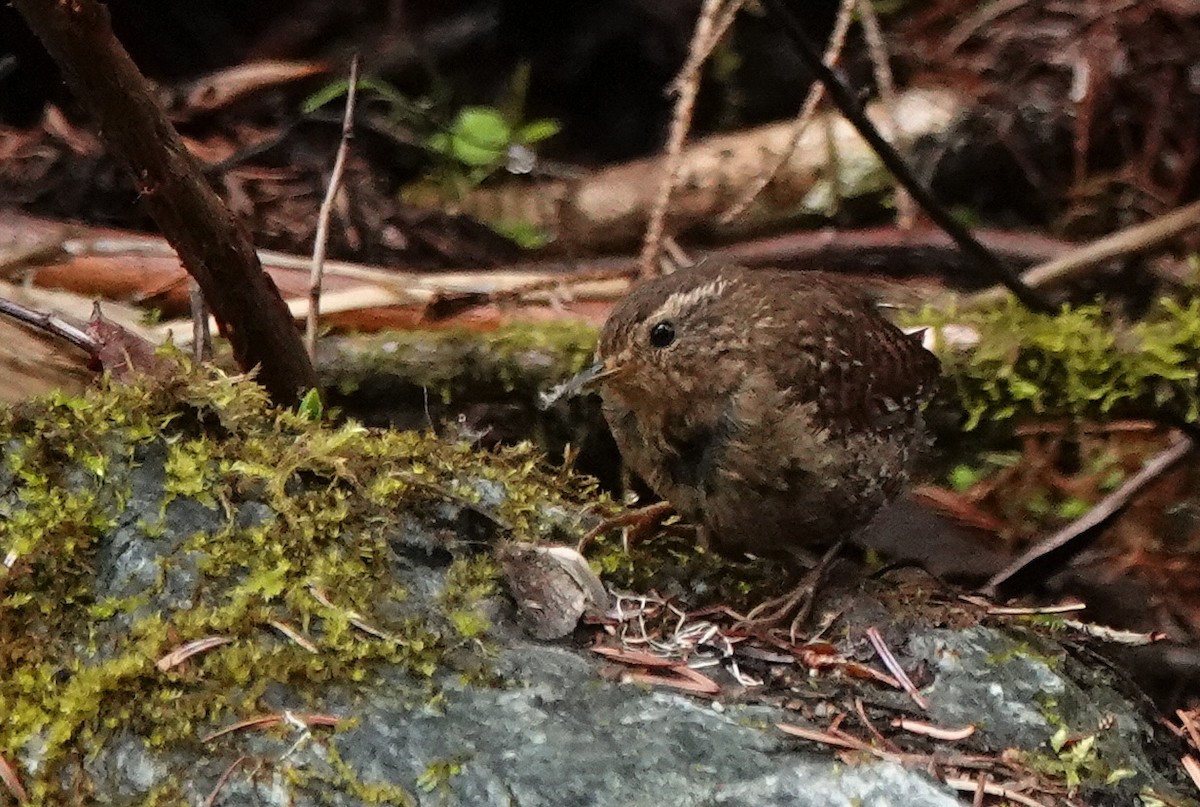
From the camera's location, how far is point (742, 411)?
7.61 ft

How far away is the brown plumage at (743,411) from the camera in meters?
2.32

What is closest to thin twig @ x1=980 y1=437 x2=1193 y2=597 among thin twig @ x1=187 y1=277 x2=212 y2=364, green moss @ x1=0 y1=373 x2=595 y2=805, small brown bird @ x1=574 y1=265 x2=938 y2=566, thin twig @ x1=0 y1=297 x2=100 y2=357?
small brown bird @ x1=574 y1=265 x2=938 y2=566

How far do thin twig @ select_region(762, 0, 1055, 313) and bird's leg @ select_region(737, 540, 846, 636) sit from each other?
1.00 m

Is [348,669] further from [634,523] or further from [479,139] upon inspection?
[479,139]

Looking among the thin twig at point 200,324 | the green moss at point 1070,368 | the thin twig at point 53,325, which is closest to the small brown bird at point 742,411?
the thin twig at point 200,324

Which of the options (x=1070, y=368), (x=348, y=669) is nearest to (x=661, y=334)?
(x=348, y=669)

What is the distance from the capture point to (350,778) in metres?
1.58

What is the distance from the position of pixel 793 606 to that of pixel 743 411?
1.35 feet

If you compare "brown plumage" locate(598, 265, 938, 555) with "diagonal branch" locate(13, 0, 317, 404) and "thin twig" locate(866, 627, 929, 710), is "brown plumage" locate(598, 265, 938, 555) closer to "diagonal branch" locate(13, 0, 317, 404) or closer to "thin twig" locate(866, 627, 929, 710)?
"thin twig" locate(866, 627, 929, 710)

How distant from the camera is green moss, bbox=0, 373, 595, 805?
1637 millimetres

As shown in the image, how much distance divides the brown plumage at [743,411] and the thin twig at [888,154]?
46 cm

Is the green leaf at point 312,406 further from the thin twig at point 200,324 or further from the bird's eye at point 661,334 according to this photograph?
the bird's eye at point 661,334

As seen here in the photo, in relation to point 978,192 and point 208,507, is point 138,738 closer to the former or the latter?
point 208,507

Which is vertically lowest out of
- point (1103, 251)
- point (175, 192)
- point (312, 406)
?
point (312, 406)
